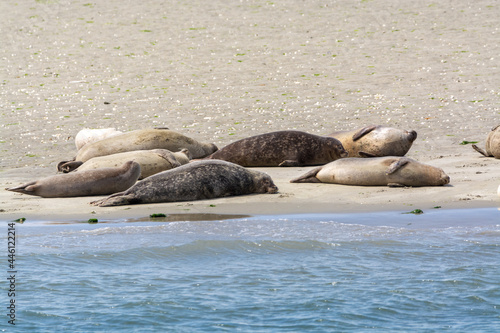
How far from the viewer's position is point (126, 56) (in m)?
18.1

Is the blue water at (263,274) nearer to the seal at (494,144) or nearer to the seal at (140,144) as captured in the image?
the seal at (494,144)

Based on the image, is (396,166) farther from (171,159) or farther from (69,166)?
(69,166)

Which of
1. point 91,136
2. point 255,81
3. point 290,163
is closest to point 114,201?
point 290,163

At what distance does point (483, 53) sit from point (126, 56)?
28.1 feet

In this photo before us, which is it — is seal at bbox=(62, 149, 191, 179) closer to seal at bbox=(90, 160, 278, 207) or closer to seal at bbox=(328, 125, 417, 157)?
seal at bbox=(90, 160, 278, 207)

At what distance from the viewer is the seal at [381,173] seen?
25.0ft

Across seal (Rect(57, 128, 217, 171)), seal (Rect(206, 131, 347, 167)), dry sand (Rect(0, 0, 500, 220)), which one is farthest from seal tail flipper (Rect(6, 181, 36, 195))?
seal (Rect(206, 131, 347, 167))

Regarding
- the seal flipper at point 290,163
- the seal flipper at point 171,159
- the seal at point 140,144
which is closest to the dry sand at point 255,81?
the seal flipper at point 290,163

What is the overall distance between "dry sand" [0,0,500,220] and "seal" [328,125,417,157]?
0.94 feet

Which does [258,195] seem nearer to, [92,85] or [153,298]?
[153,298]

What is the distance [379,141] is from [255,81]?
19.2ft

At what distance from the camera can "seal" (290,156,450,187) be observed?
7.61 m

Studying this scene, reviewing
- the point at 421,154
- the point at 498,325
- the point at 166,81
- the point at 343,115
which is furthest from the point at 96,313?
the point at 166,81

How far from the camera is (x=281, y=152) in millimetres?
9727
